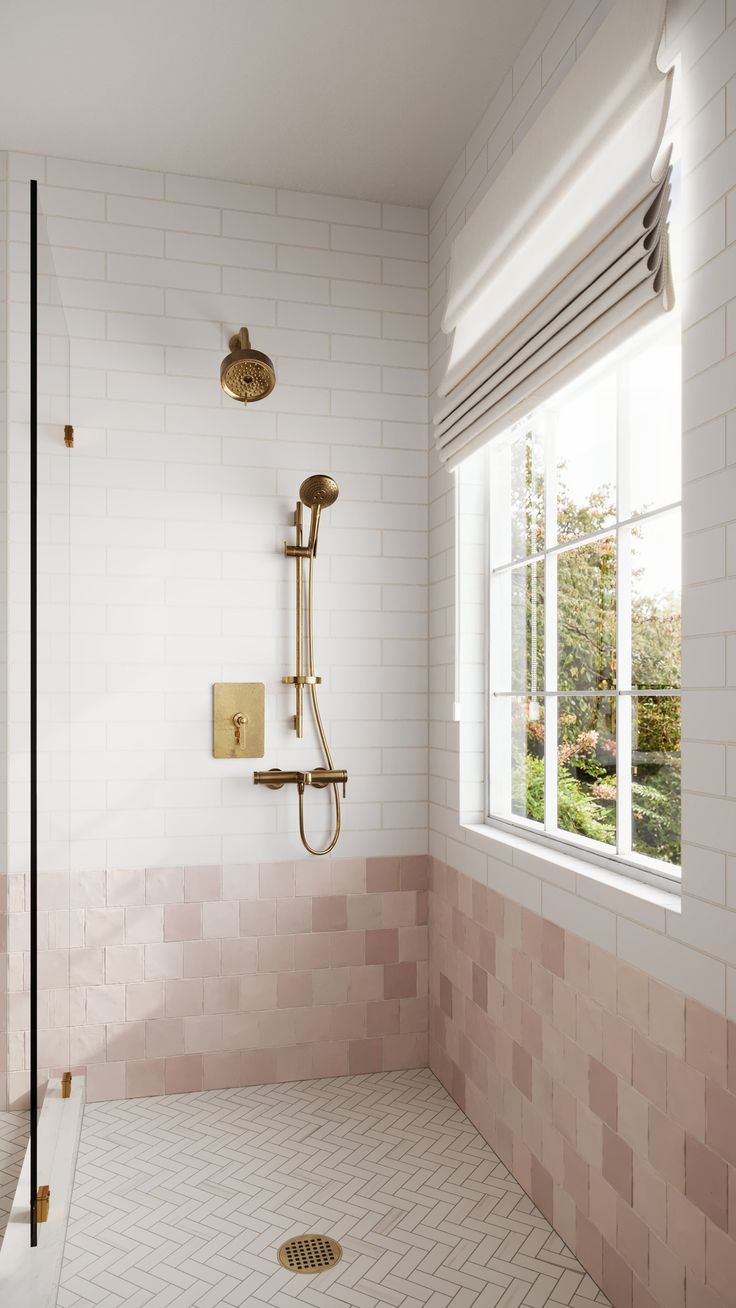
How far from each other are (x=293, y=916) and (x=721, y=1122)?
1651 millimetres

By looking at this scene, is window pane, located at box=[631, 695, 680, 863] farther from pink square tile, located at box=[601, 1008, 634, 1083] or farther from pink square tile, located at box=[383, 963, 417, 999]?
pink square tile, located at box=[383, 963, 417, 999]

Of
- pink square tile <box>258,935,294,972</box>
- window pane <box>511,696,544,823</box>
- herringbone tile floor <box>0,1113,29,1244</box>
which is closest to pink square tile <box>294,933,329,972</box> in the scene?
pink square tile <box>258,935,294,972</box>

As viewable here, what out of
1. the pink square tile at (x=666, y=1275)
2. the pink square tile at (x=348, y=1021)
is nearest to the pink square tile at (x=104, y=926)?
the pink square tile at (x=348, y=1021)

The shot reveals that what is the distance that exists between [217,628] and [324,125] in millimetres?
1462

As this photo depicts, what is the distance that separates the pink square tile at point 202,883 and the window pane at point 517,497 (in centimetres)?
126

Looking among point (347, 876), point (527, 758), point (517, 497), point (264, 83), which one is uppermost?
point (264, 83)

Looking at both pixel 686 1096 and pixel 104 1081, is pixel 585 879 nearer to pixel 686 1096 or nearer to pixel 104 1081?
pixel 686 1096

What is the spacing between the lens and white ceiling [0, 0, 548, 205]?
2182 millimetres

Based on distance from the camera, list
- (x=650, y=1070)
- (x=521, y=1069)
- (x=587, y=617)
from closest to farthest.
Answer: (x=650, y=1070), (x=587, y=617), (x=521, y=1069)

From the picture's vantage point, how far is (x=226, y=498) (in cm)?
288

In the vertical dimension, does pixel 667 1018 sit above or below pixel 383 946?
above

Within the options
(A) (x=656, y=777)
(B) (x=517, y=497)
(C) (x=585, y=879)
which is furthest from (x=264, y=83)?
(C) (x=585, y=879)

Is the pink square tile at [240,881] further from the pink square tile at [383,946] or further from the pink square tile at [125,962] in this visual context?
the pink square tile at [383,946]

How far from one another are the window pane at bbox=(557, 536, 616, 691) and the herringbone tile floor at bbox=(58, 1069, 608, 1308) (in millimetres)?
1230
